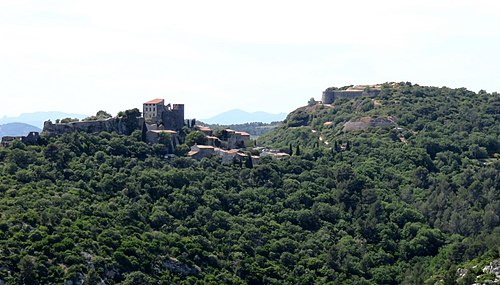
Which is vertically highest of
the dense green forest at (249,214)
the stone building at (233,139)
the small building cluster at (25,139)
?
the small building cluster at (25,139)

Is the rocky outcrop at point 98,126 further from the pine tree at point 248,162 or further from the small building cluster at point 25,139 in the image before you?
the pine tree at point 248,162

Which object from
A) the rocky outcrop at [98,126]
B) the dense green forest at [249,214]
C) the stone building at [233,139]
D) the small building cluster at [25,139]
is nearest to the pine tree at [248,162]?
the dense green forest at [249,214]

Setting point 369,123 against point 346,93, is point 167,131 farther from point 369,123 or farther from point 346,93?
point 346,93

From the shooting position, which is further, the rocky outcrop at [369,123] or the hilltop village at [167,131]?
the rocky outcrop at [369,123]

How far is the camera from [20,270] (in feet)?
162

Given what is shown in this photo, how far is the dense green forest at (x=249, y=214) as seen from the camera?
54.7 metres

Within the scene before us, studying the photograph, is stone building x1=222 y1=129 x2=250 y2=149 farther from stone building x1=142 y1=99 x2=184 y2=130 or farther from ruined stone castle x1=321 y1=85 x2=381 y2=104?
ruined stone castle x1=321 y1=85 x2=381 y2=104

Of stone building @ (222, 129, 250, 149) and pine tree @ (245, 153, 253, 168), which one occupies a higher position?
stone building @ (222, 129, 250, 149)

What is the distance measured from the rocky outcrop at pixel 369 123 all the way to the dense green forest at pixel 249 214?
248 inches

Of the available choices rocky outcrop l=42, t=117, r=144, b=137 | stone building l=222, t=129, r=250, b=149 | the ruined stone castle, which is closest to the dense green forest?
rocky outcrop l=42, t=117, r=144, b=137

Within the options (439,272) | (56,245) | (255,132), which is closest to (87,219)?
(56,245)

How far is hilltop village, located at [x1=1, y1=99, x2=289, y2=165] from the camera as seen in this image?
77.2m

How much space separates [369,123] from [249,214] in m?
33.0

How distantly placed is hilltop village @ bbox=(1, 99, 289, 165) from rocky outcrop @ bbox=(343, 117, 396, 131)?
1415cm
